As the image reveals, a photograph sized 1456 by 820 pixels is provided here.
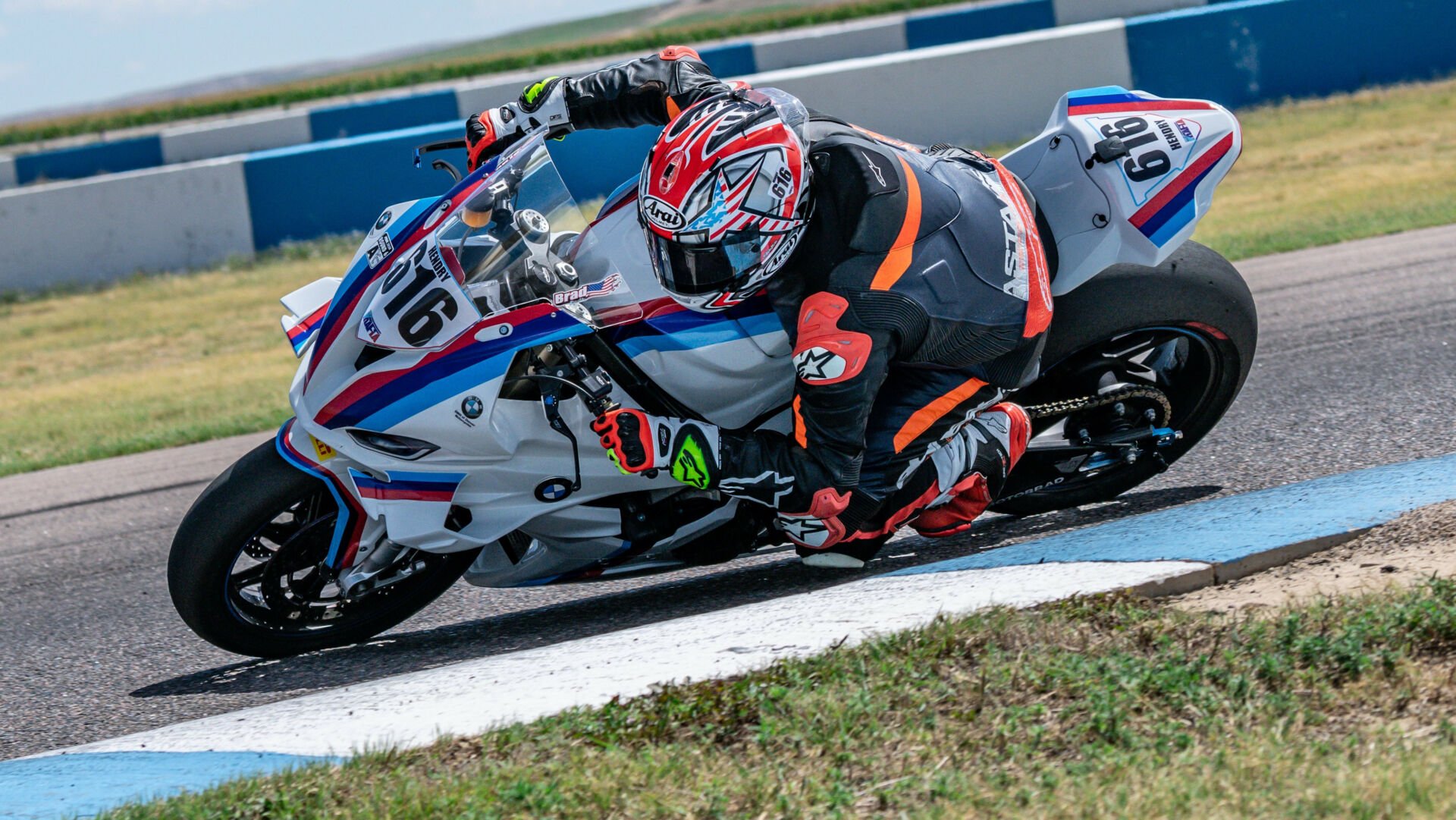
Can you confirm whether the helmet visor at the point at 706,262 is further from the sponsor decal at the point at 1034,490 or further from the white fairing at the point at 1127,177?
the sponsor decal at the point at 1034,490

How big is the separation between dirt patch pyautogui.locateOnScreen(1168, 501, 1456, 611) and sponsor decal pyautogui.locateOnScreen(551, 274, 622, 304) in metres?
1.70

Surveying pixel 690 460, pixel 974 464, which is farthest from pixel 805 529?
pixel 974 464

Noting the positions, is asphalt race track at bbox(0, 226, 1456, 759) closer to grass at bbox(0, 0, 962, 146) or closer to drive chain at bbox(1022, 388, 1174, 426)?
drive chain at bbox(1022, 388, 1174, 426)

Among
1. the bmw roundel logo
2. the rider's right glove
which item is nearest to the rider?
the rider's right glove

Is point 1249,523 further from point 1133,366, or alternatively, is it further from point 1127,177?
point 1127,177

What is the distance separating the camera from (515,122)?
4316 millimetres

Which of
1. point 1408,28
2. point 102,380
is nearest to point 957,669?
point 102,380

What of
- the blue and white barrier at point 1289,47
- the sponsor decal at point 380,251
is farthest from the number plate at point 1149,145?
the blue and white barrier at point 1289,47

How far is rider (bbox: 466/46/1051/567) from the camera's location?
3.48 metres

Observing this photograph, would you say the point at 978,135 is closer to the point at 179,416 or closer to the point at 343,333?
the point at 179,416

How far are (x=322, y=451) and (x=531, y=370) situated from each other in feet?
2.04

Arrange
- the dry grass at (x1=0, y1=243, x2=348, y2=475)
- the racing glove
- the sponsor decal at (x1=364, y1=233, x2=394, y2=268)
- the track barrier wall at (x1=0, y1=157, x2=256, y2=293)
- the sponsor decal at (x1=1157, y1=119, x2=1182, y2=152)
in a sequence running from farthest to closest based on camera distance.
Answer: the track barrier wall at (x1=0, y1=157, x2=256, y2=293) < the dry grass at (x1=0, y1=243, x2=348, y2=475) < the sponsor decal at (x1=1157, y1=119, x2=1182, y2=152) < the sponsor decal at (x1=364, y1=233, x2=394, y2=268) < the racing glove

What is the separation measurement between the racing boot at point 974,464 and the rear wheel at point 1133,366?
0.86ft

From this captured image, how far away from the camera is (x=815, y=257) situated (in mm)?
3635
